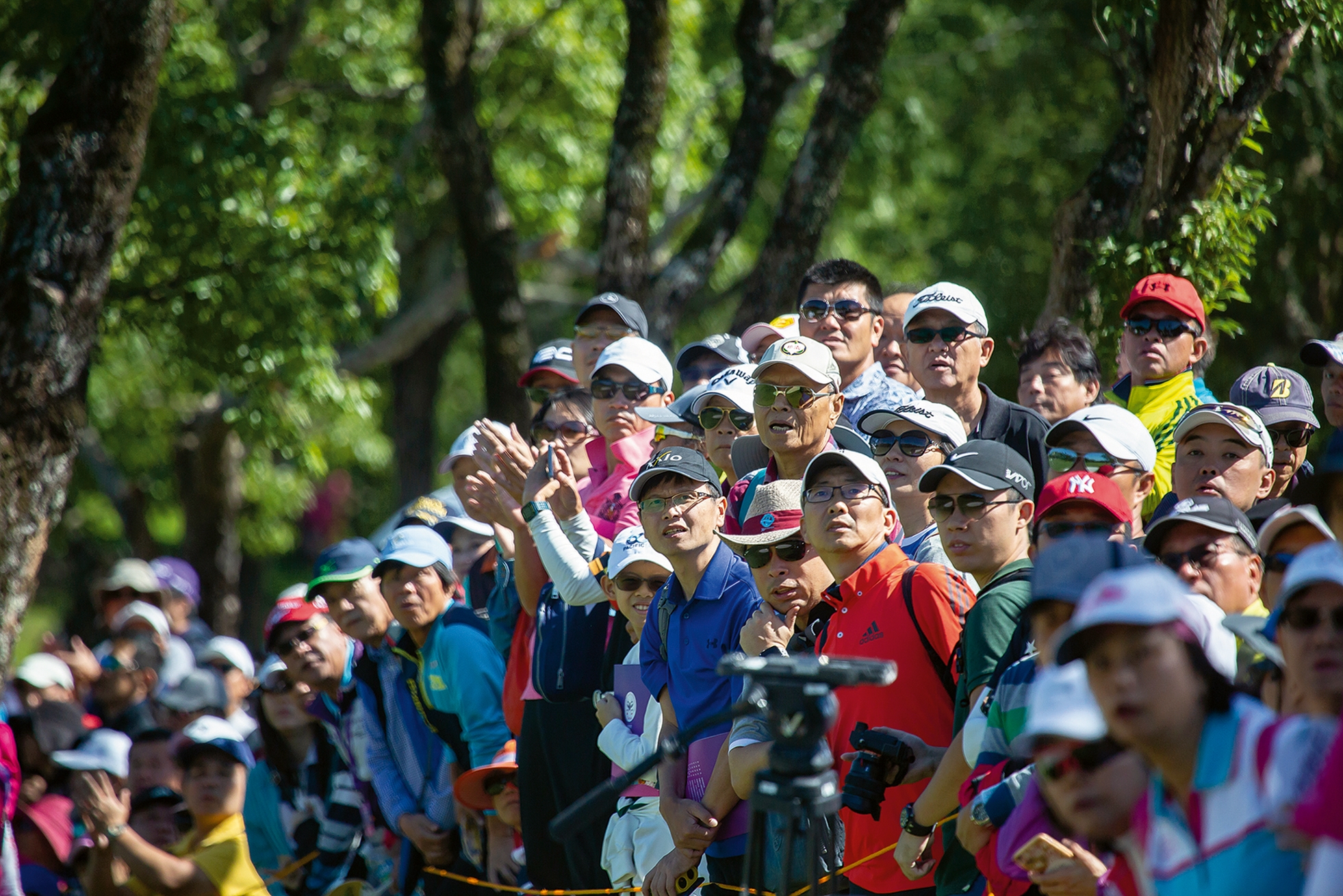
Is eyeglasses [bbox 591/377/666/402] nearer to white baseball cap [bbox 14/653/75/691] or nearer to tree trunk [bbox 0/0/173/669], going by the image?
tree trunk [bbox 0/0/173/669]

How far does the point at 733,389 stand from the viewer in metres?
5.83

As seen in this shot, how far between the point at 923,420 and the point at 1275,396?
1538 millimetres

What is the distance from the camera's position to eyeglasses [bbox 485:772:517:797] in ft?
19.8

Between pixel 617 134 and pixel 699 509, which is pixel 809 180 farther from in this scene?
pixel 699 509

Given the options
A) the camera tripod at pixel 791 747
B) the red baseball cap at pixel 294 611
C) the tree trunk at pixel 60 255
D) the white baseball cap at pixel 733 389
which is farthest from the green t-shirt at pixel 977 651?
the tree trunk at pixel 60 255

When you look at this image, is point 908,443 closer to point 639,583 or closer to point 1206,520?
point 639,583

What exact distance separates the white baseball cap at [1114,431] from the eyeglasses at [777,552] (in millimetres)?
1049

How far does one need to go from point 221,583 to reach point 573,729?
10.7 meters

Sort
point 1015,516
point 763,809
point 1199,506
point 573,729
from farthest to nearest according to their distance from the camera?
point 573,729, point 1015,516, point 1199,506, point 763,809

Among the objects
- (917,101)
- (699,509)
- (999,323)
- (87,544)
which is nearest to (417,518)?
(699,509)

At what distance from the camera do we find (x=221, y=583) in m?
15.3

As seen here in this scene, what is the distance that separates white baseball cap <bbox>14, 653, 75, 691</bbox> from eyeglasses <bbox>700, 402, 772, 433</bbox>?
19.5 ft

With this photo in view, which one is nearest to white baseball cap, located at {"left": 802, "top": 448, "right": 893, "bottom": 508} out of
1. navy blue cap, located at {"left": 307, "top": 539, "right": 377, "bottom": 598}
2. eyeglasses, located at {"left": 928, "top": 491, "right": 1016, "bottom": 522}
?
eyeglasses, located at {"left": 928, "top": 491, "right": 1016, "bottom": 522}

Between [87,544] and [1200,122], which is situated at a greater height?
[1200,122]
